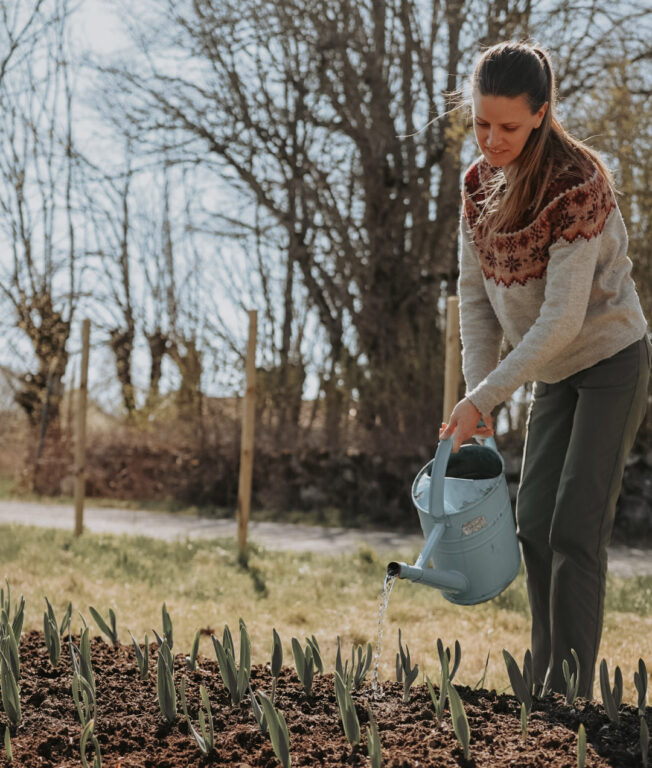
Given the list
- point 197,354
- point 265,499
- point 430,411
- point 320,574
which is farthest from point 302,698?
point 197,354

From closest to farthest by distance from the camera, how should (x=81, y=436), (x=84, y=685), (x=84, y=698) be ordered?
(x=84, y=698), (x=84, y=685), (x=81, y=436)

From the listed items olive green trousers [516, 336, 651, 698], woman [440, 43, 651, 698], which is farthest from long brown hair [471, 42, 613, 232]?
olive green trousers [516, 336, 651, 698]

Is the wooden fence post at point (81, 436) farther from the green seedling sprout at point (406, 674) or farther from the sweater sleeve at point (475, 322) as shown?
the green seedling sprout at point (406, 674)

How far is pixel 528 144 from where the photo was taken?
2.40 m

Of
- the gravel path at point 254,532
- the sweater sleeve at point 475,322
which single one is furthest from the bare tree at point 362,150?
the sweater sleeve at point 475,322

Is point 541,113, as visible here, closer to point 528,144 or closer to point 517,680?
point 528,144

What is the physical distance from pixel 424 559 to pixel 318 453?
7638 mm

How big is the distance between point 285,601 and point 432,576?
2.50m

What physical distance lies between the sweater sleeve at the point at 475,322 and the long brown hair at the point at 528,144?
0.20 metres

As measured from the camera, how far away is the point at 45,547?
20.0 ft

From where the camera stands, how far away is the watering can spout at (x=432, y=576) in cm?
203

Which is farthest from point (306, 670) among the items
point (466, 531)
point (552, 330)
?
point (552, 330)

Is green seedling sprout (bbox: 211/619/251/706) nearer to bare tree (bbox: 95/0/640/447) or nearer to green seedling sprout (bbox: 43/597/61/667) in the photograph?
green seedling sprout (bbox: 43/597/61/667)

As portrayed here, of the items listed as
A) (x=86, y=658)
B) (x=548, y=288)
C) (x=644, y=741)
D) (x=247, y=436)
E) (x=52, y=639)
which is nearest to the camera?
(x=644, y=741)
